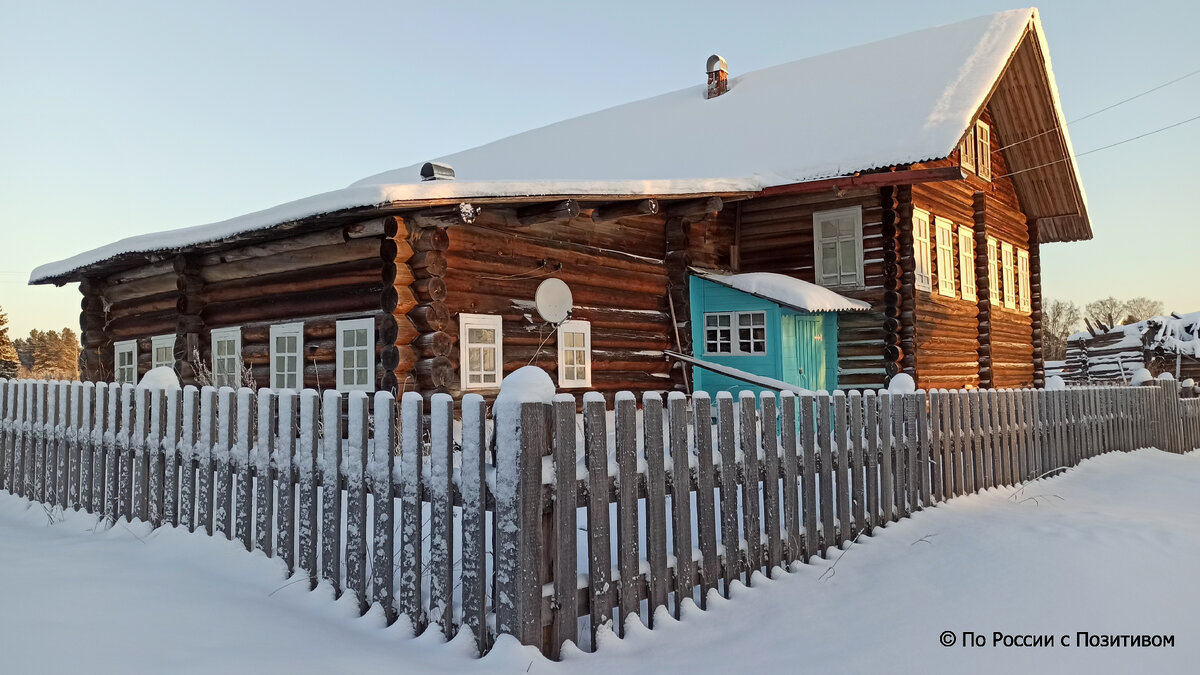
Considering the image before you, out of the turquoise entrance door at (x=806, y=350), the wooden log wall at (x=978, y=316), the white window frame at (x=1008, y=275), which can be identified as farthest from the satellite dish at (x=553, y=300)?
the white window frame at (x=1008, y=275)

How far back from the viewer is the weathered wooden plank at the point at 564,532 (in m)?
3.75

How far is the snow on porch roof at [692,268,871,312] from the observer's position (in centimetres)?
1298

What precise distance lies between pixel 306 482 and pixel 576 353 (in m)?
7.85

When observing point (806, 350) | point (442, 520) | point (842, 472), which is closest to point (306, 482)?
point (442, 520)

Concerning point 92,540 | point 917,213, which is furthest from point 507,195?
point 917,213

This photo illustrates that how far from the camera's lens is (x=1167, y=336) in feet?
110

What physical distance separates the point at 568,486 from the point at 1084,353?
139ft

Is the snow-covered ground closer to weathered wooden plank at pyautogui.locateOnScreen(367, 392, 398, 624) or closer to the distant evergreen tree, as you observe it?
weathered wooden plank at pyautogui.locateOnScreen(367, 392, 398, 624)

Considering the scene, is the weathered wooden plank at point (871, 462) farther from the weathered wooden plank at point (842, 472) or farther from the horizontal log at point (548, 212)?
the horizontal log at point (548, 212)

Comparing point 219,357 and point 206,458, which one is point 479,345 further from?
point 206,458

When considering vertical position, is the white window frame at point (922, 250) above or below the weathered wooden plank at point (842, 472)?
above

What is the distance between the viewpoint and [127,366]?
14.8m

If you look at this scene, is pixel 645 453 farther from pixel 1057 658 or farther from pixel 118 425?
pixel 118 425

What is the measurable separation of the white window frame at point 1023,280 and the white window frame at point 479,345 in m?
16.0
